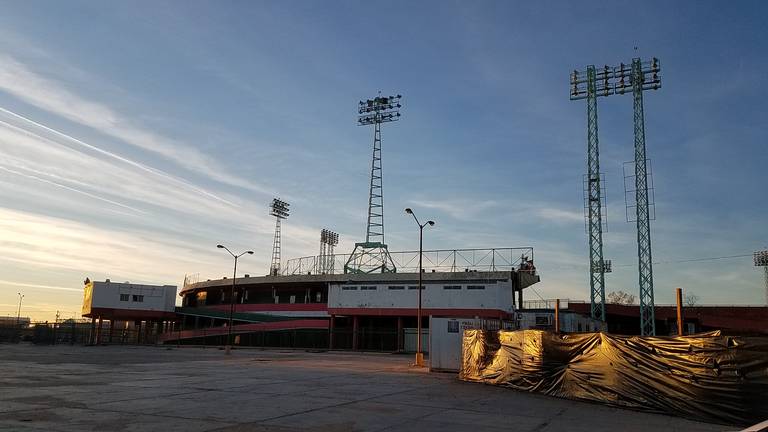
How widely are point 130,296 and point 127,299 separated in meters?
0.55

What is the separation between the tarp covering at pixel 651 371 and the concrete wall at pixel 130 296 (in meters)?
69.0

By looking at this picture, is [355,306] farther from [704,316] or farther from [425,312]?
[704,316]

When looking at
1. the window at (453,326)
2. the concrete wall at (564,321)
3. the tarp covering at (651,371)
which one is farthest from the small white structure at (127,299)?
the tarp covering at (651,371)

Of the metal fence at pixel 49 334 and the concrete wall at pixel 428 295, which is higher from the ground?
the concrete wall at pixel 428 295

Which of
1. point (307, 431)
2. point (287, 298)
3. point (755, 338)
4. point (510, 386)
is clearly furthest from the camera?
point (287, 298)

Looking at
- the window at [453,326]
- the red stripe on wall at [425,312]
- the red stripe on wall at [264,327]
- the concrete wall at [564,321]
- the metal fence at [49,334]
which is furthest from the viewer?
the red stripe on wall at [264,327]

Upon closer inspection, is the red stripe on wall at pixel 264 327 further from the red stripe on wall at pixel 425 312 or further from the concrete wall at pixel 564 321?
the concrete wall at pixel 564 321

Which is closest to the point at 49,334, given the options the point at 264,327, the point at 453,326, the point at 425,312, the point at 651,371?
the point at 264,327

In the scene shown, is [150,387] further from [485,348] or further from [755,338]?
[755,338]

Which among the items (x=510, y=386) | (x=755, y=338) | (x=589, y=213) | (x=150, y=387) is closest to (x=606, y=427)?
(x=755, y=338)

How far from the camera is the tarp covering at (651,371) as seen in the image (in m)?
12.1

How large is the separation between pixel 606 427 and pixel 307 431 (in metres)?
6.32

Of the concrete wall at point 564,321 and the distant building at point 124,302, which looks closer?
the concrete wall at point 564,321

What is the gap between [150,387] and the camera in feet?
61.5
